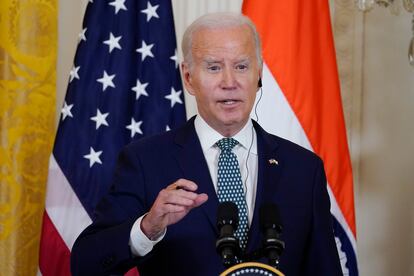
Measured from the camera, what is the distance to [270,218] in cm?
165

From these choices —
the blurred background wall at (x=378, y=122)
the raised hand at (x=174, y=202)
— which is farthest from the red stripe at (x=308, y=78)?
the raised hand at (x=174, y=202)

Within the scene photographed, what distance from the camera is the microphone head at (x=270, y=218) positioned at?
1.63 m

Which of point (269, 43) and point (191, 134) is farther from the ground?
point (269, 43)

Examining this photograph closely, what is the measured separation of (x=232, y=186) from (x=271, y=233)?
1.92ft

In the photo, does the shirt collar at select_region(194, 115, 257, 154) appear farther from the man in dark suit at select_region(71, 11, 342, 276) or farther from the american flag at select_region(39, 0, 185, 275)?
the american flag at select_region(39, 0, 185, 275)

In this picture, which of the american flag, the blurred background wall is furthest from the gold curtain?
the blurred background wall

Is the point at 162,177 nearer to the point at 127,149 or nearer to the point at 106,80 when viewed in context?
the point at 127,149

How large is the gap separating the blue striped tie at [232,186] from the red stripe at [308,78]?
129 cm

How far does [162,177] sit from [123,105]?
1272mm

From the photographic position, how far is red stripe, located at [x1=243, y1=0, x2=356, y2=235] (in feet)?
11.3

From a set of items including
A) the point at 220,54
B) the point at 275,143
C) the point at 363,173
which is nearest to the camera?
the point at 220,54

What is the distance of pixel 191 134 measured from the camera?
229 centimetres

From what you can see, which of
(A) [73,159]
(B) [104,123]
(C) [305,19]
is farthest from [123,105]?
(C) [305,19]

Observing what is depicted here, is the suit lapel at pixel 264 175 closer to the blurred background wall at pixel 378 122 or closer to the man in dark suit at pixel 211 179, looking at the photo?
the man in dark suit at pixel 211 179
